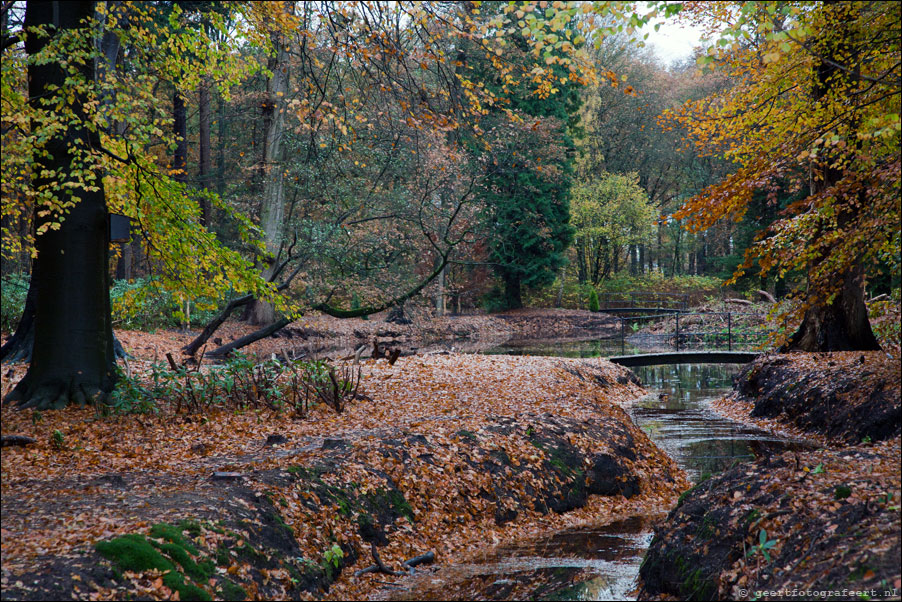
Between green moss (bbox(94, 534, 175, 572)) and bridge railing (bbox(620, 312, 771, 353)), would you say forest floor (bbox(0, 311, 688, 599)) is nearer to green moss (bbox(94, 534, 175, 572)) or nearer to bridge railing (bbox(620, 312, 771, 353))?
green moss (bbox(94, 534, 175, 572))

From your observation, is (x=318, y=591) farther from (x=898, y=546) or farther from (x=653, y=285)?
(x=653, y=285)

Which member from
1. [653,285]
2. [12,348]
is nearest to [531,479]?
[12,348]

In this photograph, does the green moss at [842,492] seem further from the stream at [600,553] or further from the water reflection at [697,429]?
the water reflection at [697,429]

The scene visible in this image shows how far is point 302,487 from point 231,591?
5.01ft

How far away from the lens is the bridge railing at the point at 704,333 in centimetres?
2123

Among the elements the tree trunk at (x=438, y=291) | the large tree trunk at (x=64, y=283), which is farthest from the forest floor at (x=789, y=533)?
the tree trunk at (x=438, y=291)

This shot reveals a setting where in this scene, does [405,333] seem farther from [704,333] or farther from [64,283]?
[64,283]

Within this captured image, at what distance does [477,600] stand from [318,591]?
1192mm

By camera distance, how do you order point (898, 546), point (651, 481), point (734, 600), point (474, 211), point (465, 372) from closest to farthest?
point (898, 546) → point (734, 600) → point (651, 481) → point (465, 372) → point (474, 211)

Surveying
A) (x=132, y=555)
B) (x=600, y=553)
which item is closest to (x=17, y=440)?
(x=132, y=555)

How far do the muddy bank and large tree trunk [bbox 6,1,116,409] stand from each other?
8.65 m

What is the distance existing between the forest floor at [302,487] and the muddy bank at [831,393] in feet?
7.99

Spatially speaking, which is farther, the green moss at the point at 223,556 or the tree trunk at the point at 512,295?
the tree trunk at the point at 512,295

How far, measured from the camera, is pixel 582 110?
121ft
